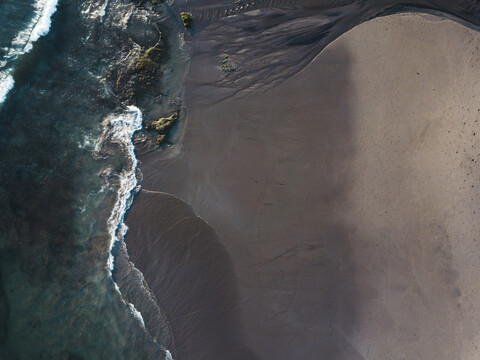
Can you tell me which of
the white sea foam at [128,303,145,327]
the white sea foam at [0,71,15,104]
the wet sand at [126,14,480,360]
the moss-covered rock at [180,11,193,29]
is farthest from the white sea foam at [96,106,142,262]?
the white sea foam at [0,71,15,104]

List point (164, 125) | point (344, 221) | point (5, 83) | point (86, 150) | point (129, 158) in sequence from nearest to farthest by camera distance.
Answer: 1. point (344, 221)
2. point (164, 125)
3. point (129, 158)
4. point (86, 150)
5. point (5, 83)

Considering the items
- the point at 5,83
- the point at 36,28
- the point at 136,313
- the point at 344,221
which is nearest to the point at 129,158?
the point at 136,313

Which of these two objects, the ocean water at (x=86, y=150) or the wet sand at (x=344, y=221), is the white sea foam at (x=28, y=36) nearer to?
the ocean water at (x=86, y=150)

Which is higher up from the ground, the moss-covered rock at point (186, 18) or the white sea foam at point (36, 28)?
the white sea foam at point (36, 28)

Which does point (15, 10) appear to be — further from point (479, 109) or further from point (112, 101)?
point (479, 109)

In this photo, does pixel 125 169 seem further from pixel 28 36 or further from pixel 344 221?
pixel 344 221

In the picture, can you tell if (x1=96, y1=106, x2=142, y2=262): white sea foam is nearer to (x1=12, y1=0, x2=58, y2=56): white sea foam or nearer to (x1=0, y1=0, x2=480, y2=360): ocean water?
(x1=0, y1=0, x2=480, y2=360): ocean water

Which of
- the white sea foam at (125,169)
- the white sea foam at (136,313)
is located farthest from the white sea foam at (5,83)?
the white sea foam at (136,313)
